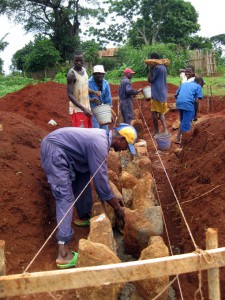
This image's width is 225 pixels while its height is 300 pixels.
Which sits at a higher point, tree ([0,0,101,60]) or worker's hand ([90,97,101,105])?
tree ([0,0,101,60])

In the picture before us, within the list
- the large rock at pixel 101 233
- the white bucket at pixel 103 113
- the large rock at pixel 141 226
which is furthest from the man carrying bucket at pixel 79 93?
the large rock at pixel 101 233

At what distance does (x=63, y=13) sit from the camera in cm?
2720

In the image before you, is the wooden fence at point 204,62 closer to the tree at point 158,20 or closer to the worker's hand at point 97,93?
the tree at point 158,20

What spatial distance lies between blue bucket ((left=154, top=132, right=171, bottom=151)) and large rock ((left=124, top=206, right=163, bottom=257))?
3.91 meters

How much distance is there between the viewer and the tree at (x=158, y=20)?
1232 inches

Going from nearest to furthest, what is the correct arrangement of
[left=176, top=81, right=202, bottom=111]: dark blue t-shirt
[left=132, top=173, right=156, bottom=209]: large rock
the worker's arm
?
[left=132, top=173, right=156, bottom=209]: large rock < the worker's arm < [left=176, top=81, right=202, bottom=111]: dark blue t-shirt

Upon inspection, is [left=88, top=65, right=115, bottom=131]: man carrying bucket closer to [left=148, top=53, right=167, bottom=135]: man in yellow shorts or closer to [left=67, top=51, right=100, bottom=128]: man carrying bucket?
[left=67, top=51, right=100, bottom=128]: man carrying bucket

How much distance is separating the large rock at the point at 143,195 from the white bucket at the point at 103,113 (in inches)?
61.7

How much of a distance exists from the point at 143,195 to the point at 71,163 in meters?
1.03

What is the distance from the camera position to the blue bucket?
7781 mm

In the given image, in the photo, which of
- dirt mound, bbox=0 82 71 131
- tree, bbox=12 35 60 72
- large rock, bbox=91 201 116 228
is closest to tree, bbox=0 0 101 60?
tree, bbox=12 35 60 72

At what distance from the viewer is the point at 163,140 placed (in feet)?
25.6

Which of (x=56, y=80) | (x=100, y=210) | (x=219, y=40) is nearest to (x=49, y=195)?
(x=100, y=210)

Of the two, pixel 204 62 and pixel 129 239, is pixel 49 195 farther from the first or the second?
pixel 204 62
